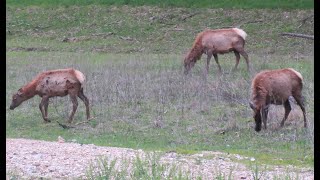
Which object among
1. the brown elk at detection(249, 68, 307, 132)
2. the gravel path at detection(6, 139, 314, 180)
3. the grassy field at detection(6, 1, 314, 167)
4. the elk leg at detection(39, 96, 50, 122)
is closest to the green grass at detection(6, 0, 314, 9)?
the grassy field at detection(6, 1, 314, 167)

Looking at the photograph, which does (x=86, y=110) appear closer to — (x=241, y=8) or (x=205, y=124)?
(x=205, y=124)

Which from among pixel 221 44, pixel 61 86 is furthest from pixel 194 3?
pixel 61 86

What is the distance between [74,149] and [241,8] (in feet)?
77.4

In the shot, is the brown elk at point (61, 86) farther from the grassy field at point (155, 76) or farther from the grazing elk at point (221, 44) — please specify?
the grazing elk at point (221, 44)

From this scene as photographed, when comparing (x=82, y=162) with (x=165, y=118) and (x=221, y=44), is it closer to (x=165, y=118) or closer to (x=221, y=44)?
(x=165, y=118)

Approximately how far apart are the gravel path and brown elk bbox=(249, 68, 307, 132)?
280 centimetres

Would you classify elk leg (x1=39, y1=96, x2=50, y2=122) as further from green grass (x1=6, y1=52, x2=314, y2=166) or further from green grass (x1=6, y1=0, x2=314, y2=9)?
green grass (x1=6, y1=0, x2=314, y2=9)

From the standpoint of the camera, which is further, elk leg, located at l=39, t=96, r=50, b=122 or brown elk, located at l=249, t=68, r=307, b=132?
elk leg, located at l=39, t=96, r=50, b=122

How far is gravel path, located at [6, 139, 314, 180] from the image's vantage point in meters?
9.61

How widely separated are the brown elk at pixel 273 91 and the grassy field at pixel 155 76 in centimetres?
33

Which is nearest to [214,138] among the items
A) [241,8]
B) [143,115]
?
[143,115]

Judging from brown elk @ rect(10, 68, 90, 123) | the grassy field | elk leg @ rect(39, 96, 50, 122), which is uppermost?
brown elk @ rect(10, 68, 90, 123)

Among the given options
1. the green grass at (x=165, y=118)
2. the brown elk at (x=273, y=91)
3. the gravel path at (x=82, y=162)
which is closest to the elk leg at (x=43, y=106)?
the green grass at (x=165, y=118)

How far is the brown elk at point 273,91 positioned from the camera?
557 inches
